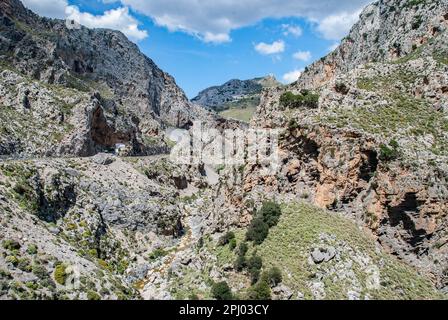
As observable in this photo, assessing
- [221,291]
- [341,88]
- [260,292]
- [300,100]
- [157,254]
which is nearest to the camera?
[260,292]

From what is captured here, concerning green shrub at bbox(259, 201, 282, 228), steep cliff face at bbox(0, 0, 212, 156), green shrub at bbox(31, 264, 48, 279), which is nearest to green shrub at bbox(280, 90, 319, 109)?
green shrub at bbox(259, 201, 282, 228)

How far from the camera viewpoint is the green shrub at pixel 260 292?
4347cm

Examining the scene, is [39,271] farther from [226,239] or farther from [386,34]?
[386,34]

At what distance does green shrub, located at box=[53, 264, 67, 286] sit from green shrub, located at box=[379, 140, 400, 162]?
119 ft

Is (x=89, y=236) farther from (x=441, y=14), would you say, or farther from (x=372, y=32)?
(x=372, y=32)

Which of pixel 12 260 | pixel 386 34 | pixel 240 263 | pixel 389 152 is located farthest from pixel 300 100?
pixel 12 260

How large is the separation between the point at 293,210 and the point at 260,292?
13.3 metres

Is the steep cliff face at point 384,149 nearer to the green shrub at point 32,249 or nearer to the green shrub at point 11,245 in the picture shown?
the green shrub at point 32,249

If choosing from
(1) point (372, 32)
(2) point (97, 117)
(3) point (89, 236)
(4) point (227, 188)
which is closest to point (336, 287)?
(4) point (227, 188)

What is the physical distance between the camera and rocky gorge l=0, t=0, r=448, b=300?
45.6 meters

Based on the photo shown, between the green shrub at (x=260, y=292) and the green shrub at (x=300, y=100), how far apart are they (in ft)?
95.1

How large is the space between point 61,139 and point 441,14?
7602cm

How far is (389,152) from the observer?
5106 cm

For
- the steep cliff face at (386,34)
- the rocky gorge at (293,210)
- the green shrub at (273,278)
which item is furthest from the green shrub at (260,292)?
the steep cliff face at (386,34)
